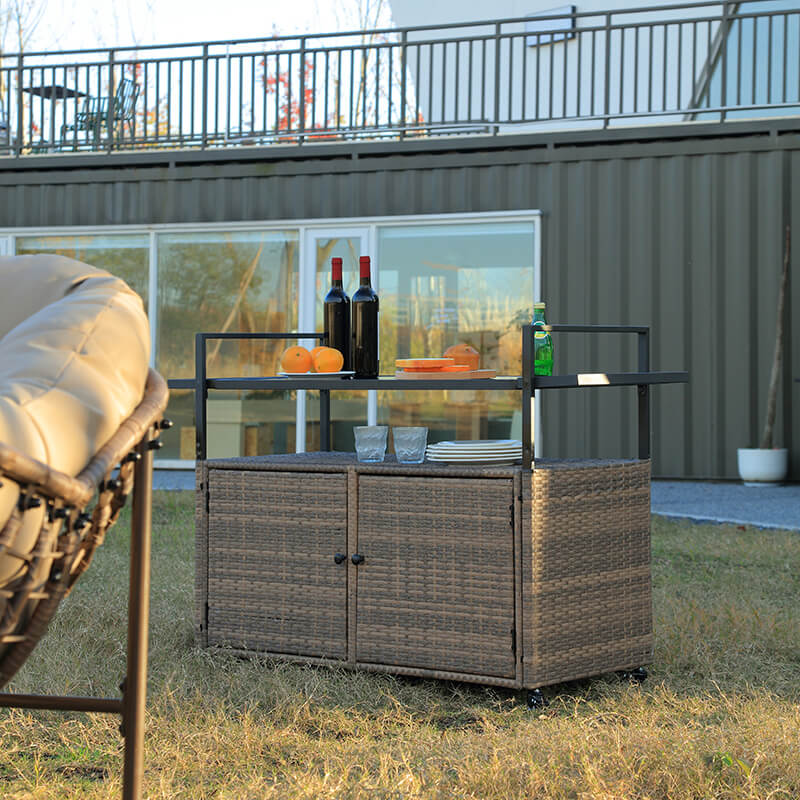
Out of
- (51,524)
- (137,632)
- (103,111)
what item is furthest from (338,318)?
(103,111)

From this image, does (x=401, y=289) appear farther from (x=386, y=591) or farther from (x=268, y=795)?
(x=268, y=795)

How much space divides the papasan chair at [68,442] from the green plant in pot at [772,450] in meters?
6.88

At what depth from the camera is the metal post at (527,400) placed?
2.94m

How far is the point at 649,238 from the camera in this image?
8.70 metres

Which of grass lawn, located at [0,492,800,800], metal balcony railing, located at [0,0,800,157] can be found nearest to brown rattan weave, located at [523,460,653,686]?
grass lawn, located at [0,492,800,800]

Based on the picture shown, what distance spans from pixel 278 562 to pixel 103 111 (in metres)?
8.22

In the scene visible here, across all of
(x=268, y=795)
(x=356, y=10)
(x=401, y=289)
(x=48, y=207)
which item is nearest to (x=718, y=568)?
(x=268, y=795)

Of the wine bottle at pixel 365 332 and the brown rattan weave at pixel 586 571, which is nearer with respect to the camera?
the brown rattan weave at pixel 586 571

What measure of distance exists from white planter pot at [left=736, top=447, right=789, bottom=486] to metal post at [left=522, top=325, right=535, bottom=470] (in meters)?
5.68

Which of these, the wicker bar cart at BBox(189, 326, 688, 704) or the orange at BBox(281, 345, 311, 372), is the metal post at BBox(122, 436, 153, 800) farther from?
the orange at BBox(281, 345, 311, 372)

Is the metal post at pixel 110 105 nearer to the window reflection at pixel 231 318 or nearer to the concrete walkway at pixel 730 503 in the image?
the window reflection at pixel 231 318

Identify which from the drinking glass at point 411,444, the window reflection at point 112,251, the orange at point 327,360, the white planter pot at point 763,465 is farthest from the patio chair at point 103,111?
Answer: the drinking glass at point 411,444

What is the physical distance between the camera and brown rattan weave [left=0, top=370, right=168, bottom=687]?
1.46m

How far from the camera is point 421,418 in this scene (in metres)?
9.07
